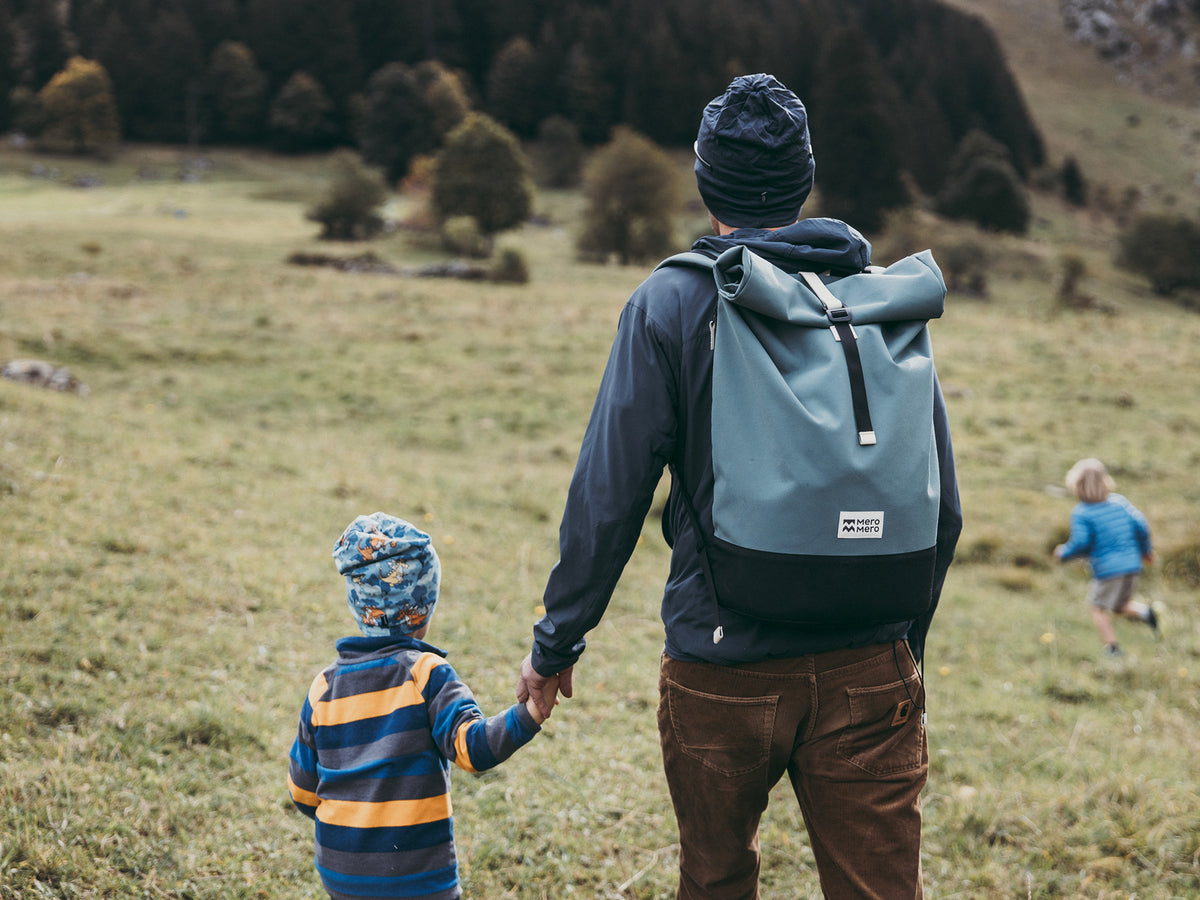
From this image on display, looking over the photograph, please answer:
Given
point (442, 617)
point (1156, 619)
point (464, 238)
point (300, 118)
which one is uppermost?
point (300, 118)

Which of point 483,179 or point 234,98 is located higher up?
point 234,98

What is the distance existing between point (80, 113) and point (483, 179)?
4526 centimetres

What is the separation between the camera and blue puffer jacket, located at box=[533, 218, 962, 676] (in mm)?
2088

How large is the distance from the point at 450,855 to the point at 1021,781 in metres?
3.58

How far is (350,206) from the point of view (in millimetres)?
38469

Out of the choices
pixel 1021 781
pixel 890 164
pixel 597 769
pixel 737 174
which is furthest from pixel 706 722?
pixel 890 164

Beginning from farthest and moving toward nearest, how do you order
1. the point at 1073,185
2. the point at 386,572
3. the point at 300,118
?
the point at 1073,185 < the point at 300,118 < the point at 386,572

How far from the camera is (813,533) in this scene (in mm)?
1887

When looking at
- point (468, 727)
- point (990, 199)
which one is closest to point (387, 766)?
point (468, 727)

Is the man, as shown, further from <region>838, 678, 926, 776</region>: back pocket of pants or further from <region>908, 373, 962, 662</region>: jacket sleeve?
<region>908, 373, 962, 662</region>: jacket sleeve

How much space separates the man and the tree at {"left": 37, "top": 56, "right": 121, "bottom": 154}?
77906mm

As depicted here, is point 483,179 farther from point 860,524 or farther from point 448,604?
point 860,524

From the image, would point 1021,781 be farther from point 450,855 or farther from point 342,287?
point 342,287

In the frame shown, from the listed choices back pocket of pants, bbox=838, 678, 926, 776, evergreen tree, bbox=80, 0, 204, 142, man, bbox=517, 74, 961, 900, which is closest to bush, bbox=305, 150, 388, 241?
man, bbox=517, 74, 961, 900
